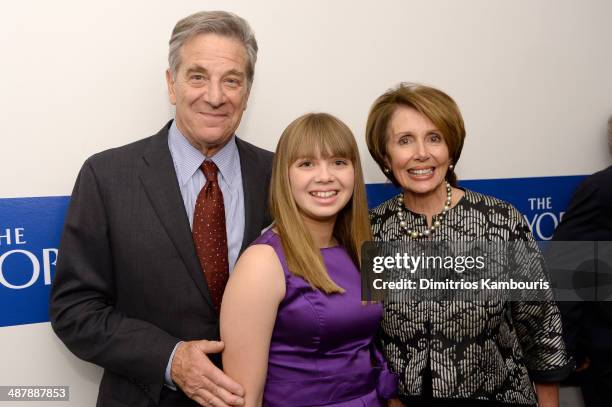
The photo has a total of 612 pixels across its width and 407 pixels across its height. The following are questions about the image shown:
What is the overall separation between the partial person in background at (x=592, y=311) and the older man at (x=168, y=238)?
1.24 m

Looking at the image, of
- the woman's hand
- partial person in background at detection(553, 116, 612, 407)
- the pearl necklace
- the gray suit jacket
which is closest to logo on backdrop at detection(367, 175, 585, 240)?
partial person in background at detection(553, 116, 612, 407)

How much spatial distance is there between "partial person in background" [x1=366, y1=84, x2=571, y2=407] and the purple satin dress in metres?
0.16

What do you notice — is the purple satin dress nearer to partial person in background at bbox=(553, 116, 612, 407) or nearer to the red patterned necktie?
the red patterned necktie

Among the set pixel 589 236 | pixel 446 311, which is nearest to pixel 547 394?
pixel 446 311

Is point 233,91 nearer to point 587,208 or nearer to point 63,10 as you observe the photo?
point 63,10

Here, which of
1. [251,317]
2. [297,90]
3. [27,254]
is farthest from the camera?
[297,90]

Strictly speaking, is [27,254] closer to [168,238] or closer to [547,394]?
[168,238]

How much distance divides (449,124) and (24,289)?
4.41 ft

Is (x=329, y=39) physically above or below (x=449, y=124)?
above

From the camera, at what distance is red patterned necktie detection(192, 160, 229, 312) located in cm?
163

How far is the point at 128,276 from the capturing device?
1.62 meters

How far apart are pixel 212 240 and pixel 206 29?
0.57m

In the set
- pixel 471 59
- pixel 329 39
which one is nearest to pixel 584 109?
pixel 471 59

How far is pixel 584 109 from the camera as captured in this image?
106 inches
